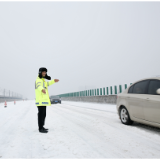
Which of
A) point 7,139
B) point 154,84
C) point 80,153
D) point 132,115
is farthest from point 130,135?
point 7,139

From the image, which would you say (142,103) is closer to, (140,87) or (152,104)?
(152,104)

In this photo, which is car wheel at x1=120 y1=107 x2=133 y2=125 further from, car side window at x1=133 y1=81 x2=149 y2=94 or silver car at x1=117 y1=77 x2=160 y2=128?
car side window at x1=133 y1=81 x2=149 y2=94

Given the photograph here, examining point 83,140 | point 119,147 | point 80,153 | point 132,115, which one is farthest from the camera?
point 132,115

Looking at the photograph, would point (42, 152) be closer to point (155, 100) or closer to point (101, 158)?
point (101, 158)

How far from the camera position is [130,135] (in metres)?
4.44

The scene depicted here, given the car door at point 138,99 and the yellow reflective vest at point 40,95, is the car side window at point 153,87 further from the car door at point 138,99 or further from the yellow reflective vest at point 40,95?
the yellow reflective vest at point 40,95

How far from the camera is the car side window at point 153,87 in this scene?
4668mm

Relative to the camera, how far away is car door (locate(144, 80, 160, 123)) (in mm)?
4348

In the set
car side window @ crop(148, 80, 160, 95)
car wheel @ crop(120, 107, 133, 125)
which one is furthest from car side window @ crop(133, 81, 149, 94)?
car wheel @ crop(120, 107, 133, 125)

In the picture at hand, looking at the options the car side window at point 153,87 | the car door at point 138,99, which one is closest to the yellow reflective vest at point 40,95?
the car door at point 138,99

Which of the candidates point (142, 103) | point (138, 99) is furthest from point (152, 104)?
point (138, 99)

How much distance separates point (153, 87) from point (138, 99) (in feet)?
2.02

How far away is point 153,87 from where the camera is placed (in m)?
4.80

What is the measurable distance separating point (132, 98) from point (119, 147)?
2406 mm
